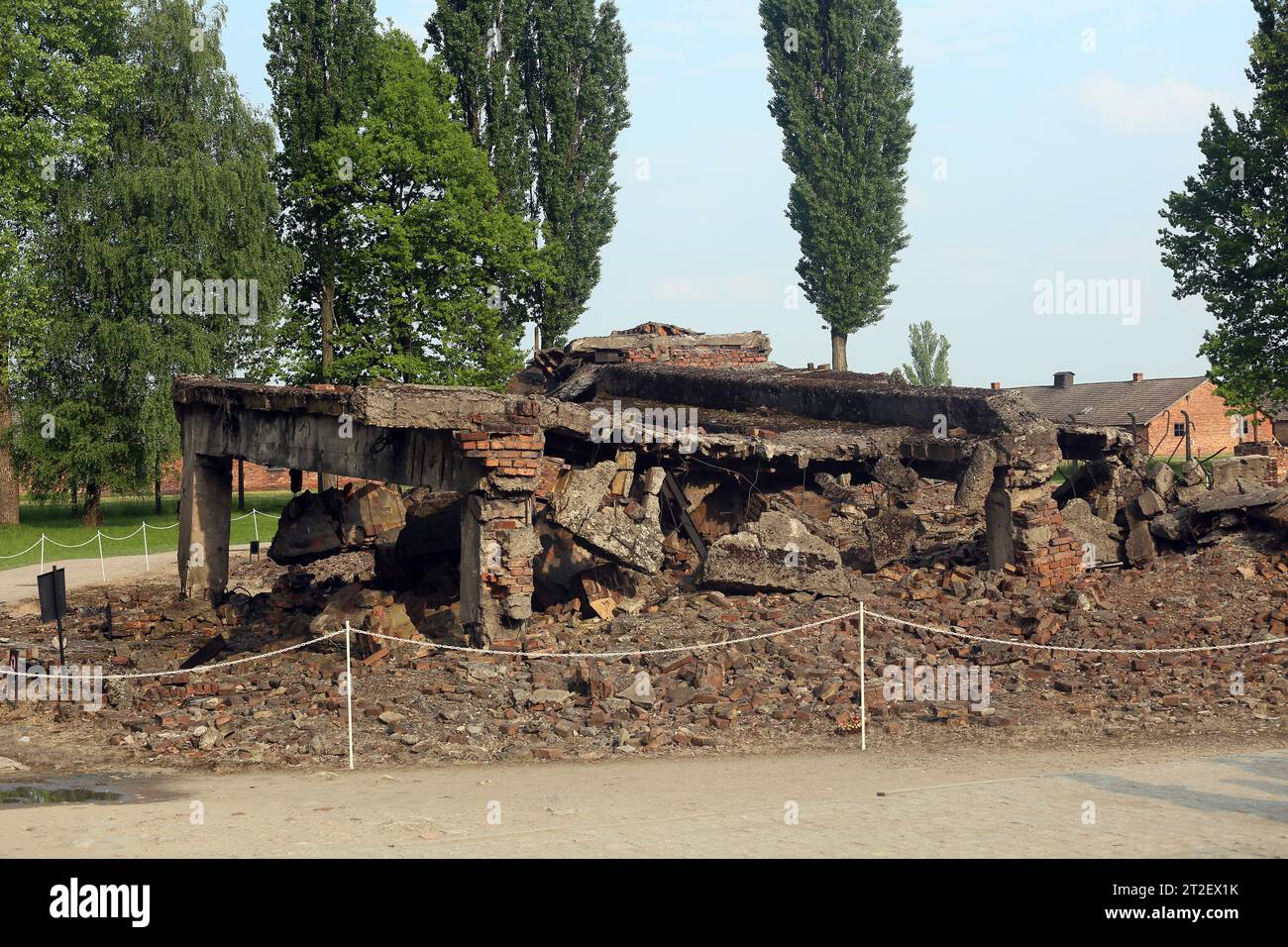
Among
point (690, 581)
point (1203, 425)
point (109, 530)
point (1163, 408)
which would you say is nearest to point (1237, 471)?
point (690, 581)

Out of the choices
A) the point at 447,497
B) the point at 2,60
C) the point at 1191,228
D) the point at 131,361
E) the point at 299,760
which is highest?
the point at 2,60

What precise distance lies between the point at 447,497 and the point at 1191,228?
22114 millimetres

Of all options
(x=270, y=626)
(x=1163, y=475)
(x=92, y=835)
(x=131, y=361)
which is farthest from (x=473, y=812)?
(x=131, y=361)

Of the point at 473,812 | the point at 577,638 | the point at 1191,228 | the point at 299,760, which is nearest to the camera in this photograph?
the point at 473,812

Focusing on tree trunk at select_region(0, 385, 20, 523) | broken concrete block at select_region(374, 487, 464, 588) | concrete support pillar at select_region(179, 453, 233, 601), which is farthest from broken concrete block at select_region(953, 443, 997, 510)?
tree trunk at select_region(0, 385, 20, 523)

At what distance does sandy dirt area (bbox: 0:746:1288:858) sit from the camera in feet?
24.4

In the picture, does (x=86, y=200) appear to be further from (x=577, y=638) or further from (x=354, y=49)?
(x=577, y=638)

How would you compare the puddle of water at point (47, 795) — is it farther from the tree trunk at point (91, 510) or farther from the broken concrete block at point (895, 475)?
the tree trunk at point (91, 510)

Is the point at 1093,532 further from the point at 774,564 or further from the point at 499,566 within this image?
the point at 499,566

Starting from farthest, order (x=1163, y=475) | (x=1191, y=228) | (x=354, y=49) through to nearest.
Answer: (x=354, y=49) → (x=1191, y=228) → (x=1163, y=475)

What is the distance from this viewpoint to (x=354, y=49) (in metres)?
34.9

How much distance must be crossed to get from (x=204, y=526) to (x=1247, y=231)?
83.1 feet

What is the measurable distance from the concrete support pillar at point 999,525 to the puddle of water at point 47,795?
11.0 metres

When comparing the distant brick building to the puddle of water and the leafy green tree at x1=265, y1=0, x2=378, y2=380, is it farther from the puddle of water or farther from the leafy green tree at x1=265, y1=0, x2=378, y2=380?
the puddle of water
